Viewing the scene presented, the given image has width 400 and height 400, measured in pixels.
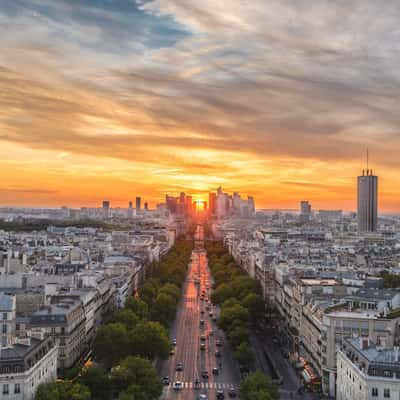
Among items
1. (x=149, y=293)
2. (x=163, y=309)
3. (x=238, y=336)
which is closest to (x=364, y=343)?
(x=238, y=336)

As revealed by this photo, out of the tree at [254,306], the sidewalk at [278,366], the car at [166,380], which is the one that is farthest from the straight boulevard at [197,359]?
the tree at [254,306]

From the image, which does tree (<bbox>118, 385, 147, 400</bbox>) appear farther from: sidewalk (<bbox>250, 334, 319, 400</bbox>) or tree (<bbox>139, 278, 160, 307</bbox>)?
tree (<bbox>139, 278, 160, 307</bbox>)

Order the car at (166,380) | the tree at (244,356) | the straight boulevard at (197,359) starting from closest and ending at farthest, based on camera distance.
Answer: the straight boulevard at (197,359), the car at (166,380), the tree at (244,356)

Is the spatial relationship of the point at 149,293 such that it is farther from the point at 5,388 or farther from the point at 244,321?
the point at 5,388

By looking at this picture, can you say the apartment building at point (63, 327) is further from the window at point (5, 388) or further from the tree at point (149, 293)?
the tree at point (149, 293)

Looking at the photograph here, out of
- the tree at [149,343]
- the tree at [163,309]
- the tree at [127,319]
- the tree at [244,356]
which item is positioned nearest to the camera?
the tree at [149,343]
